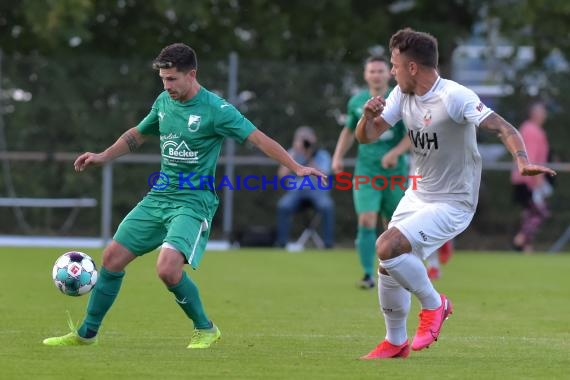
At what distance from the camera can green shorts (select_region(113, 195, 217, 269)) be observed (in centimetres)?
823

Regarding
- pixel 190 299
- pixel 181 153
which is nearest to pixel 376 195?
pixel 181 153

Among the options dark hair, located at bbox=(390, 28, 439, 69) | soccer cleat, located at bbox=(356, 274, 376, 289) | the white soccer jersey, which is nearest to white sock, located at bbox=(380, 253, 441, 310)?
the white soccer jersey

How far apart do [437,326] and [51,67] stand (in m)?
13.9

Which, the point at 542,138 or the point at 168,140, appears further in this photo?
the point at 542,138

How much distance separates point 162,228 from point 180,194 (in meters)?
0.25

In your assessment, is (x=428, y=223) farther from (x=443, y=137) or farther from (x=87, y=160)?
(x=87, y=160)

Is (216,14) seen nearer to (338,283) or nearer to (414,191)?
(338,283)

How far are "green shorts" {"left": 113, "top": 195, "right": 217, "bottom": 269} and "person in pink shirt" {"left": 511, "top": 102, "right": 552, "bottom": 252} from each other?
42.4 feet

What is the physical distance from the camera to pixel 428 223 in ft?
26.1

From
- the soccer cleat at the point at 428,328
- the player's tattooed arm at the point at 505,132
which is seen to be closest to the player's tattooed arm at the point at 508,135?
the player's tattooed arm at the point at 505,132

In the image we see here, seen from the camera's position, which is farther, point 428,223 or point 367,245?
point 367,245

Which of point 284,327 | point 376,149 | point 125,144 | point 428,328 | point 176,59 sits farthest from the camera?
point 376,149

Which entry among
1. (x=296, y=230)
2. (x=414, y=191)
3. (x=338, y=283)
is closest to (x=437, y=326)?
(x=414, y=191)

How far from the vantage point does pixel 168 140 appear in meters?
8.48
